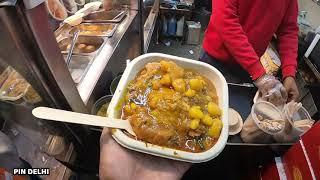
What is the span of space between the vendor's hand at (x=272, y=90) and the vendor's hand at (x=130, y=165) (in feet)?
3.21

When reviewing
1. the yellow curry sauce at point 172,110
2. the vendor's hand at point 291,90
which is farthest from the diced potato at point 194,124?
the vendor's hand at point 291,90

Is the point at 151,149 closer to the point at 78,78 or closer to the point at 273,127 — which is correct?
the point at 78,78

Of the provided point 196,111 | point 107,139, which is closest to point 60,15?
point 107,139

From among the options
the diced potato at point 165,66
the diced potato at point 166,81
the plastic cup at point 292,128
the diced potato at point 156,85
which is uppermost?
the diced potato at point 165,66

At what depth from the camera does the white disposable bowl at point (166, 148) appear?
4.06 feet

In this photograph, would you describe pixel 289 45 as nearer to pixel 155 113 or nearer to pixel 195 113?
pixel 195 113

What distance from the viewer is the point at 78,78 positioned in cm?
179

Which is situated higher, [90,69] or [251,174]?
[90,69]

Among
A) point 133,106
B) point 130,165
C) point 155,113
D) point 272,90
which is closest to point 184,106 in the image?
point 155,113

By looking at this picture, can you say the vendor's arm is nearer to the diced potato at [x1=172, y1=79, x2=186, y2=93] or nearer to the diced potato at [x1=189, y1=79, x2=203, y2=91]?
the diced potato at [x1=189, y1=79, x2=203, y2=91]

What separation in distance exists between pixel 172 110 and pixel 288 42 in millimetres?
1622

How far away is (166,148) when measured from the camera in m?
1.25

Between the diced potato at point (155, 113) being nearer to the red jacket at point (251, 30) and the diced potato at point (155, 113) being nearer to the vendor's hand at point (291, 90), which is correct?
the red jacket at point (251, 30)

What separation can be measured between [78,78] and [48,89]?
65cm
